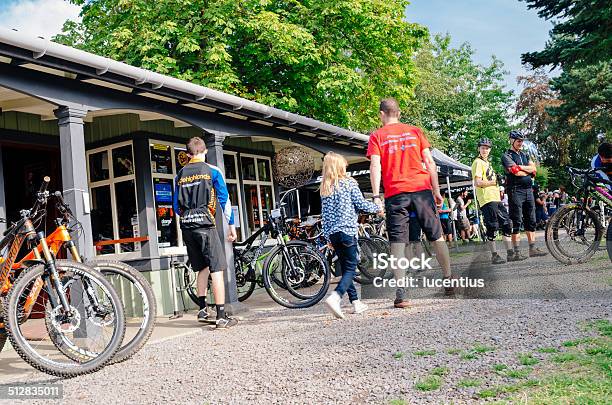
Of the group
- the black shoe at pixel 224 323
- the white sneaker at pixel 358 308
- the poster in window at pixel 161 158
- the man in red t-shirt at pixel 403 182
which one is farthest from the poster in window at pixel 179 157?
the white sneaker at pixel 358 308

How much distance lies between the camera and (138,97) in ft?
22.5

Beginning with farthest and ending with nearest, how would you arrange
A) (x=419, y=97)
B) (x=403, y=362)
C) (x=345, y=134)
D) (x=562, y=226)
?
(x=419, y=97), (x=345, y=134), (x=562, y=226), (x=403, y=362)

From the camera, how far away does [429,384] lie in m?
3.18

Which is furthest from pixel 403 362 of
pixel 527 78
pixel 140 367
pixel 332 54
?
pixel 527 78

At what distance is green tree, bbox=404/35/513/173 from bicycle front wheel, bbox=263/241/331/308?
3479 cm

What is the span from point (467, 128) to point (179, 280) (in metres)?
38.2

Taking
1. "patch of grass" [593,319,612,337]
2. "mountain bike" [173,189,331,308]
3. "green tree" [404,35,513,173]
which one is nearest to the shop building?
"mountain bike" [173,189,331,308]

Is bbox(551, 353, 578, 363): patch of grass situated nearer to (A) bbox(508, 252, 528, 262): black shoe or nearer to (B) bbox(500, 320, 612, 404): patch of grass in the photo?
(B) bbox(500, 320, 612, 404): patch of grass

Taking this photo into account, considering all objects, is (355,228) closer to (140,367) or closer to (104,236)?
(140,367)

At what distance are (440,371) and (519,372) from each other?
430mm

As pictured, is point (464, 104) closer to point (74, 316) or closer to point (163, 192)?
point (163, 192)

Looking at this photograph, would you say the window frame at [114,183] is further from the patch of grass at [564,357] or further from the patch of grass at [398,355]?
the patch of grass at [564,357]

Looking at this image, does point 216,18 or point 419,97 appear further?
point 419,97

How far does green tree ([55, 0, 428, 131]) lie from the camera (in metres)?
16.1
